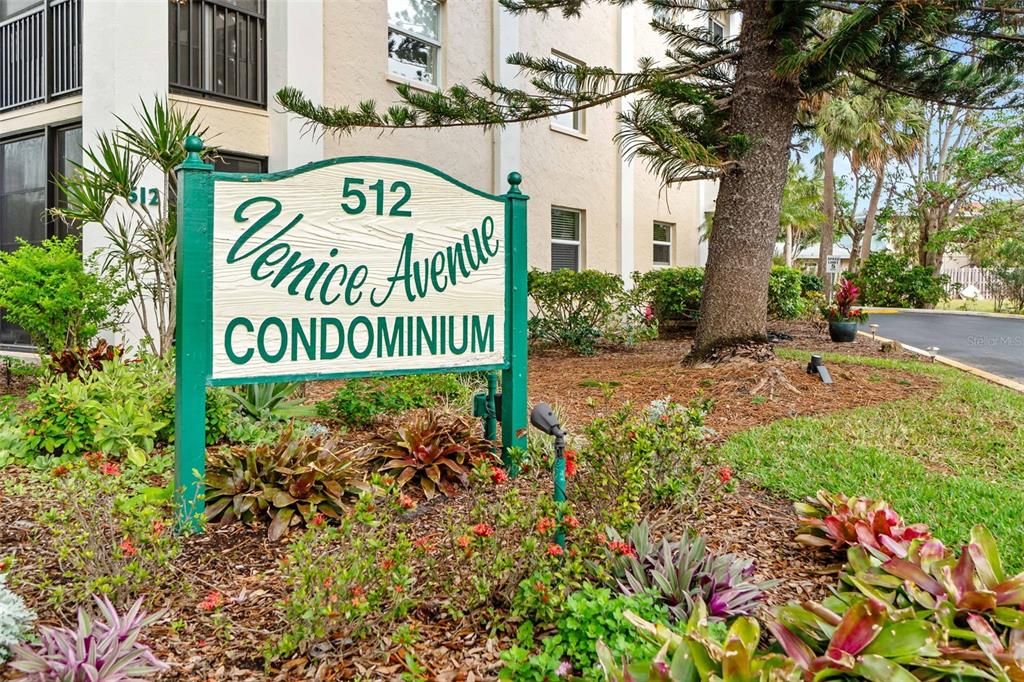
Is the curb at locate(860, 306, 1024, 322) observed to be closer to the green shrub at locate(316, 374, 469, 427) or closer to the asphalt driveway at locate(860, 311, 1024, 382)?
the asphalt driveway at locate(860, 311, 1024, 382)

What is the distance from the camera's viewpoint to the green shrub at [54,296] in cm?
632

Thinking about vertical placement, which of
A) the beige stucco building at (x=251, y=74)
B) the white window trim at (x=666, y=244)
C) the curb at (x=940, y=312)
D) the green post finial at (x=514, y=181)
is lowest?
the curb at (x=940, y=312)

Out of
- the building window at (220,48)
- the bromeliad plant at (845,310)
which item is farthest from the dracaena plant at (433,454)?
the bromeliad plant at (845,310)

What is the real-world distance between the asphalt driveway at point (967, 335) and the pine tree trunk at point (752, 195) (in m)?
3.91

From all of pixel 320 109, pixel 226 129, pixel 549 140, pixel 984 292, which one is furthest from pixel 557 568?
pixel 984 292

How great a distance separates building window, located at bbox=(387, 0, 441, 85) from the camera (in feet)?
33.6

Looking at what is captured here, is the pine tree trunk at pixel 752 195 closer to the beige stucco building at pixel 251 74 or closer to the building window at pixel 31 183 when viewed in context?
the beige stucco building at pixel 251 74

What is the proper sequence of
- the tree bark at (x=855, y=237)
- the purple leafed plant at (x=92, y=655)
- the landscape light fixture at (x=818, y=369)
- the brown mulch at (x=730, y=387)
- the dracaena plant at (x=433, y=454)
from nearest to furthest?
the purple leafed plant at (x=92, y=655) → the dracaena plant at (x=433, y=454) → the brown mulch at (x=730, y=387) → the landscape light fixture at (x=818, y=369) → the tree bark at (x=855, y=237)

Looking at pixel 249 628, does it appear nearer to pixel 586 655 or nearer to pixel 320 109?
pixel 586 655

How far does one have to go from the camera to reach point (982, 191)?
26078mm

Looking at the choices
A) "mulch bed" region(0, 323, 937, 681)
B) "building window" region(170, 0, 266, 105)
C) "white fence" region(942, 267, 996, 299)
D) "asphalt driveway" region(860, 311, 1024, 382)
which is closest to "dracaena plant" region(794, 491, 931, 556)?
"mulch bed" region(0, 323, 937, 681)

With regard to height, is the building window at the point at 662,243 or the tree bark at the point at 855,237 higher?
the tree bark at the point at 855,237

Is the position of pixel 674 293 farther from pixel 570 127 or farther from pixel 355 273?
pixel 355 273

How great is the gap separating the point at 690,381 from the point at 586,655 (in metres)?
4.95
